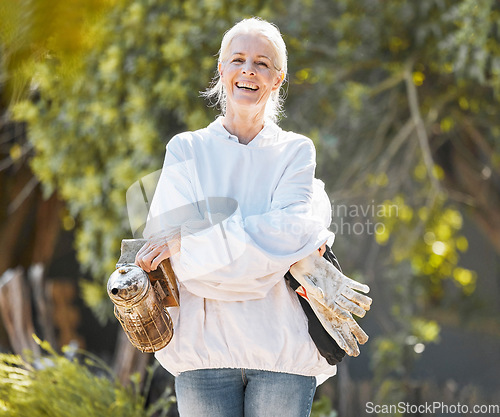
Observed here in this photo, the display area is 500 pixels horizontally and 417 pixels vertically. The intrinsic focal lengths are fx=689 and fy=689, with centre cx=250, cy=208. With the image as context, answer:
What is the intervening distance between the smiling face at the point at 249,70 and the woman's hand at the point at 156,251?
1.26 ft

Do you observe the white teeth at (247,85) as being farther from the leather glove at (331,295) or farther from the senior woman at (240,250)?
the leather glove at (331,295)

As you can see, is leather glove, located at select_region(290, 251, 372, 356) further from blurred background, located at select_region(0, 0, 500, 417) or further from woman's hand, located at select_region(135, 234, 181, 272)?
blurred background, located at select_region(0, 0, 500, 417)

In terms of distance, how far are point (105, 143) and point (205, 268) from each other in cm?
275

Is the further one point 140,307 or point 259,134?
point 259,134

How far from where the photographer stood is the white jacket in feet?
5.24

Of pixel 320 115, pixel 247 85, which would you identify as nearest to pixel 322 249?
pixel 247 85

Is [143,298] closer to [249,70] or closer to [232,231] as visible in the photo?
[232,231]

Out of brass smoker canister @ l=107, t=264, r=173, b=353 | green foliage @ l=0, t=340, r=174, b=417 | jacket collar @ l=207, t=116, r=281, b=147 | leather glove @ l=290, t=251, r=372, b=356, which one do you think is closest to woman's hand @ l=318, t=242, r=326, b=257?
leather glove @ l=290, t=251, r=372, b=356

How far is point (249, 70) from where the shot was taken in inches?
66.3

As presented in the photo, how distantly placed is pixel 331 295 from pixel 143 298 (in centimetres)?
44

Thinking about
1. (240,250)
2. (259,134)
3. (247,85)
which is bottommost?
(240,250)

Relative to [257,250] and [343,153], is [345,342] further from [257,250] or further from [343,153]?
[343,153]

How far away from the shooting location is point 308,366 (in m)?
1.66

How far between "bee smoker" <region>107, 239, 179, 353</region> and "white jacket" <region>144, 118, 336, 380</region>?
0.12 feet
